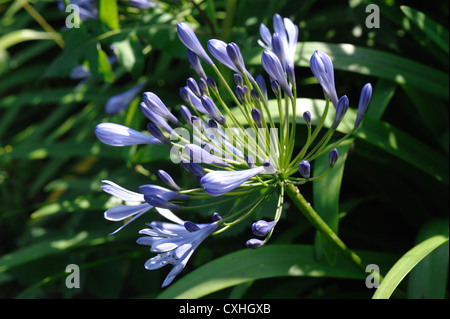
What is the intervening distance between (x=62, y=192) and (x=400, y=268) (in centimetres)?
238

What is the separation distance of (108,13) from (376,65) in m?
0.98

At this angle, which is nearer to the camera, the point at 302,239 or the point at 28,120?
the point at 302,239

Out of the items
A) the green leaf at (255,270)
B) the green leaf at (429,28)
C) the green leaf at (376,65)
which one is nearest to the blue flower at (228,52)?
the green leaf at (376,65)

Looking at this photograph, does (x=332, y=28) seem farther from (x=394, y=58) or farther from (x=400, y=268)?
(x=400, y=268)

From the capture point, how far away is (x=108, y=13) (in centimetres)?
167

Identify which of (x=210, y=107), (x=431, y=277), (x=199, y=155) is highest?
(x=210, y=107)

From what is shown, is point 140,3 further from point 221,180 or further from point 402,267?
point 402,267

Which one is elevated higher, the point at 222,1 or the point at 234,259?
the point at 222,1

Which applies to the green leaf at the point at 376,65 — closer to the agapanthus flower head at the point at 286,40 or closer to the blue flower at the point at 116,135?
the agapanthus flower head at the point at 286,40

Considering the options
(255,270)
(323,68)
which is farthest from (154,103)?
(255,270)

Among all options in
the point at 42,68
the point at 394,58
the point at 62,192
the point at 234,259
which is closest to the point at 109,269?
the point at 234,259

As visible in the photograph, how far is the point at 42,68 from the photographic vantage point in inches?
127


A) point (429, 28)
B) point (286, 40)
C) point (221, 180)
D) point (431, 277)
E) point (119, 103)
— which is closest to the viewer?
point (221, 180)

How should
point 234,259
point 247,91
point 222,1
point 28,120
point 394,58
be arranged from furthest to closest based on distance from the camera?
point 28,120, point 222,1, point 394,58, point 234,259, point 247,91
